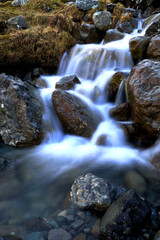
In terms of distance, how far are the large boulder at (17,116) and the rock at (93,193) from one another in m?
2.36

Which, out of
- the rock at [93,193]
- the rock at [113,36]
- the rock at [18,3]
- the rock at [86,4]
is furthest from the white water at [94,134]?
the rock at [18,3]

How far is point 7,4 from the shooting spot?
1434 cm

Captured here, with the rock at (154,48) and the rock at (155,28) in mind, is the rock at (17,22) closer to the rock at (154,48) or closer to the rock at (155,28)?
the rock at (155,28)

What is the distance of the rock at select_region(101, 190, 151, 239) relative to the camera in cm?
224

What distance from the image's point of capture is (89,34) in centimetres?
983

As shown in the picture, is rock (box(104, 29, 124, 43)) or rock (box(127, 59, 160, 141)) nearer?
rock (box(127, 59, 160, 141))

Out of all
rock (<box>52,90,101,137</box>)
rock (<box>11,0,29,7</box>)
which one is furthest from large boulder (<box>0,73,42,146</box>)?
rock (<box>11,0,29,7</box>)

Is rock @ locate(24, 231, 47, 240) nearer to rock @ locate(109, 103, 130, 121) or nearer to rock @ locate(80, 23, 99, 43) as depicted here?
rock @ locate(109, 103, 130, 121)

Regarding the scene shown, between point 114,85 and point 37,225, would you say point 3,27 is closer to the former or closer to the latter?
point 114,85

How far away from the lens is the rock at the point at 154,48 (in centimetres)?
593

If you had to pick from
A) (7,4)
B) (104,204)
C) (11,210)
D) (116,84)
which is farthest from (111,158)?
(7,4)

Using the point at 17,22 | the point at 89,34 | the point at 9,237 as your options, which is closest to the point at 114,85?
the point at 89,34

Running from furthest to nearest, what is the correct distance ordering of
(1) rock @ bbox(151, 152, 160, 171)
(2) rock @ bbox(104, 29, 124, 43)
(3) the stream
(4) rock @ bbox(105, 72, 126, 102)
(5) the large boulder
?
(2) rock @ bbox(104, 29, 124, 43), (4) rock @ bbox(105, 72, 126, 102), (5) the large boulder, (1) rock @ bbox(151, 152, 160, 171), (3) the stream

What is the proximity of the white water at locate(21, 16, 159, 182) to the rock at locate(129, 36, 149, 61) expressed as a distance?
1.08 ft
